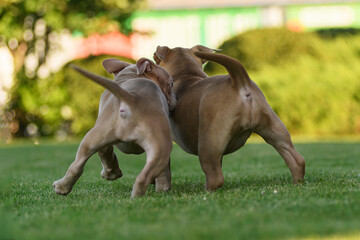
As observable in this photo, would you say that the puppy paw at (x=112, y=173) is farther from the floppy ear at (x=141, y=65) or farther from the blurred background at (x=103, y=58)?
the blurred background at (x=103, y=58)

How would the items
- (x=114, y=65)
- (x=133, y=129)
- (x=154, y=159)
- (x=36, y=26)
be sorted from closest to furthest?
(x=154, y=159), (x=133, y=129), (x=114, y=65), (x=36, y=26)

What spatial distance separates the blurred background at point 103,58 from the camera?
46.4 feet

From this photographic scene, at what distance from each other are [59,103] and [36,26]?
2493 mm

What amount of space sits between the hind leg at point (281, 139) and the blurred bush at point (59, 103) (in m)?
10.3

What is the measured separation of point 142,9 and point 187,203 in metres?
13.4

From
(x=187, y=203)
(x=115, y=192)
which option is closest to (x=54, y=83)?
(x=115, y=192)

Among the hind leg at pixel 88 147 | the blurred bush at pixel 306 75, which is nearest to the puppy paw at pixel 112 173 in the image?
the hind leg at pixel 88 147

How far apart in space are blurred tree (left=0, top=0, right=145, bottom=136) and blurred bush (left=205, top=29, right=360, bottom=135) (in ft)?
11.0

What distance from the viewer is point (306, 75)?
555 inches

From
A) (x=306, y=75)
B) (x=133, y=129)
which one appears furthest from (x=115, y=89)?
(x=306, y=75)

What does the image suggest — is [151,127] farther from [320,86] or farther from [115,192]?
[320,86]

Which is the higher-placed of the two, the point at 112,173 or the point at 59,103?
the point at 112,173

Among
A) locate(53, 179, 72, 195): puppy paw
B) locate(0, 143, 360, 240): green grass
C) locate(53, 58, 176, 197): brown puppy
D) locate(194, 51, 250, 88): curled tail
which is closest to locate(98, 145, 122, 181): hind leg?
locate(0, 143, 360, 240): green grass

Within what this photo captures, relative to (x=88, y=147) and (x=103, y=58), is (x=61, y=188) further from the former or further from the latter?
(x=103, y=58)
